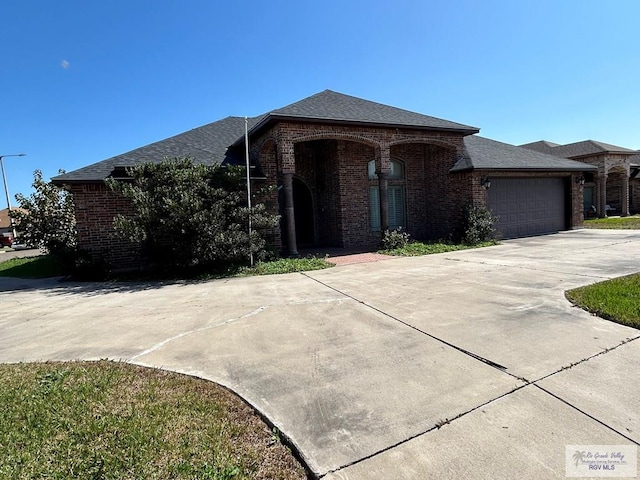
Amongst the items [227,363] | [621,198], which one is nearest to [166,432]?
[227,363]

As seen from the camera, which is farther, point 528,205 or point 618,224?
point 618,224

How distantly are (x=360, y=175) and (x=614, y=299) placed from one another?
375 inches

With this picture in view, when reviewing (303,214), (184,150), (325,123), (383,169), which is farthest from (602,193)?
(184,150)

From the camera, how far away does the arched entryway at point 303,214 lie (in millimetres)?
14156

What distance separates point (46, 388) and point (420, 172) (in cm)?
1406

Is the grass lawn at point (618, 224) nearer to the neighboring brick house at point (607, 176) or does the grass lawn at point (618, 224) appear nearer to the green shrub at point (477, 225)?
the neighboring brick house at point (607, 176)

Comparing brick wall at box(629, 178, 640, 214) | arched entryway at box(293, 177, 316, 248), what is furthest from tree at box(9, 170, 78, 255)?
brick wall at box(629, 178, 640, 214)

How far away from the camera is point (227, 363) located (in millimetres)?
3455

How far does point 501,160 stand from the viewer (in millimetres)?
13664

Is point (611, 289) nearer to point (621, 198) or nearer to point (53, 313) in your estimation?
point (53, 313)

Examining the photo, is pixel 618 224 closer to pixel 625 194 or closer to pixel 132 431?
pixel 625 194

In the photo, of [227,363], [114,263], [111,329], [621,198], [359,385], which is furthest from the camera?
[621,198]

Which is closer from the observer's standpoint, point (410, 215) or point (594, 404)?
point (594, 404)

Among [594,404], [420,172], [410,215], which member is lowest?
[594,404]
